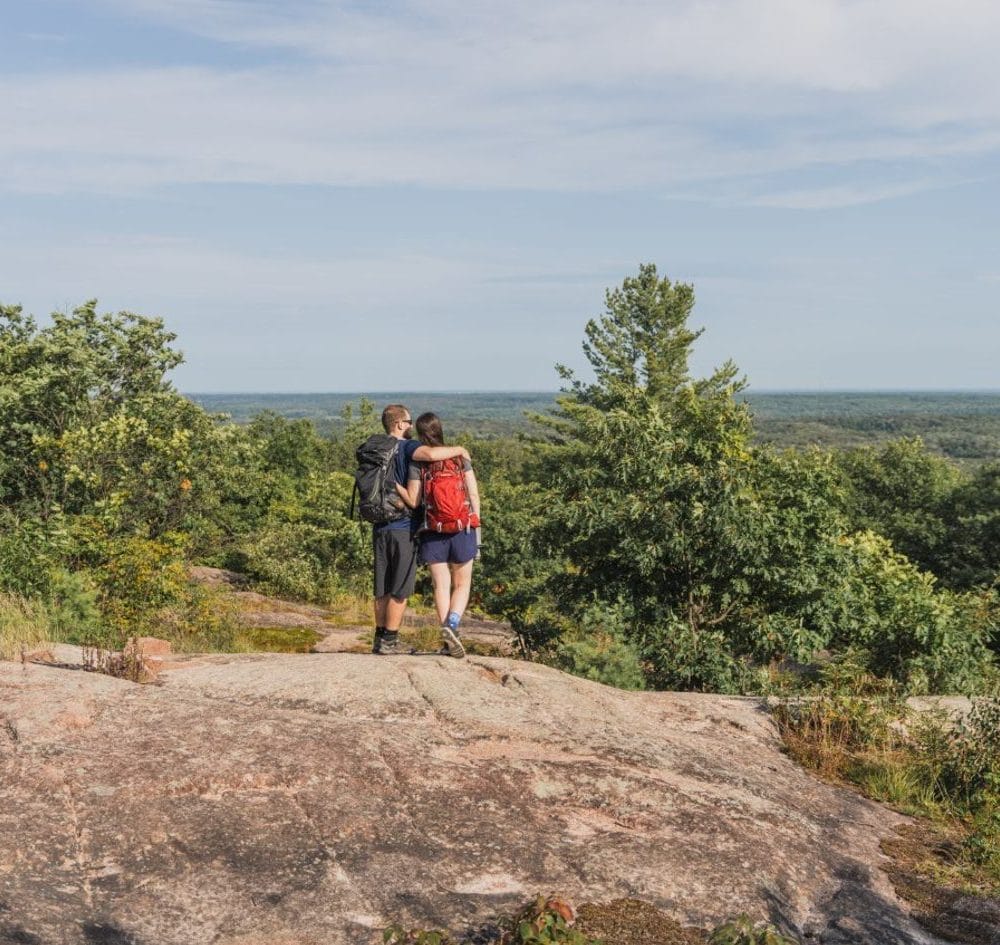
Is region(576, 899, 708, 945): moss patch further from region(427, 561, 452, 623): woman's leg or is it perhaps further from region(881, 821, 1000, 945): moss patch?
region(427, 561, 452, 623): woman's leg

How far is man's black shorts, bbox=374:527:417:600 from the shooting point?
29.5ft

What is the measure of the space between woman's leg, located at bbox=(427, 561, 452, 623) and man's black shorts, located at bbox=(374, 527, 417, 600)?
0.21 meters

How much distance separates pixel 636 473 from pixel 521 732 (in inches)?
326

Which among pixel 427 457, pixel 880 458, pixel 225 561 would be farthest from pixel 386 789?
pixel 880 458

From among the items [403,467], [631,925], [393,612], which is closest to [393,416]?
[403,467]

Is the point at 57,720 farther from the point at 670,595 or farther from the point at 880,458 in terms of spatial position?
the point at 880,458

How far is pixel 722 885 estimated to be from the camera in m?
5.21

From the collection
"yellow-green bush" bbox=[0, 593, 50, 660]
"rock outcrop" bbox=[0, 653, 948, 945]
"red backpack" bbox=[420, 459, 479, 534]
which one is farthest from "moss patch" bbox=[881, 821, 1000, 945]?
"yellow-green bush" bbox=[0, 593, 50, 660]

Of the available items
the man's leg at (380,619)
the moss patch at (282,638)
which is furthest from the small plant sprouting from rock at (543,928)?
the moss patch at (282,638)

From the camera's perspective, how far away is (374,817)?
18.0ft

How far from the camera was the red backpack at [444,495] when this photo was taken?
8758 millimetres

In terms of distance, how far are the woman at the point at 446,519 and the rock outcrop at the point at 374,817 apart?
1514 millimetres

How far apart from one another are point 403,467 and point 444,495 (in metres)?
0.48

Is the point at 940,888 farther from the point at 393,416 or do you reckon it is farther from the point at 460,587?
the point at 393,416
